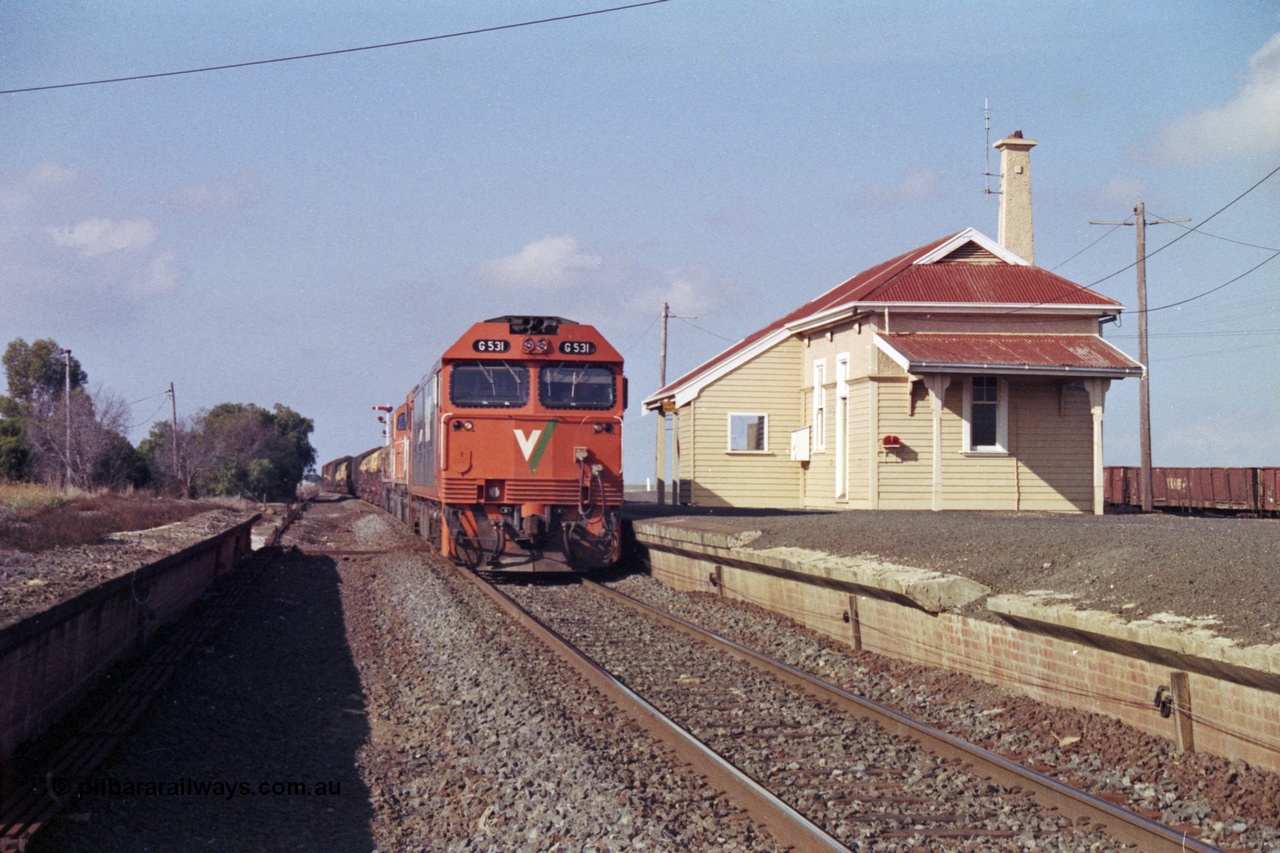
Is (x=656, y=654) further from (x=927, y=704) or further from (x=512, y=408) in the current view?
(x=512, y=408)

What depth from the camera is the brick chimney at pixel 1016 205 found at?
24.3 metres

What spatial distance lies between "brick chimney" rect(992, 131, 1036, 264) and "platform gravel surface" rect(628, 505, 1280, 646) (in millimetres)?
13380

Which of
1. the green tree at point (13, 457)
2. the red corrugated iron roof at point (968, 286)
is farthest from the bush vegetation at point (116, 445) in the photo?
the red corrugated iron roof at point (968, 286)

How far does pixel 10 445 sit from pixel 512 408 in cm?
→ 3226

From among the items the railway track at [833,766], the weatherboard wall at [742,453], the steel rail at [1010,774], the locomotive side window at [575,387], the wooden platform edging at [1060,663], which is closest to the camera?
the steel rail at [1010,774]

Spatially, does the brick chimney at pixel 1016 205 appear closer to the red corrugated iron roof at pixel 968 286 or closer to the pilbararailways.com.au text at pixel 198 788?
the red corrugated iron roof at pixel 968 286

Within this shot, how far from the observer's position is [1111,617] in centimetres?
633

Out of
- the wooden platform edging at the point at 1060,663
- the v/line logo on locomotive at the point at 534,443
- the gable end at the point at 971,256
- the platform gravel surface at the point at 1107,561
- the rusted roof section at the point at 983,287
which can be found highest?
the gable end at the point at 971,256

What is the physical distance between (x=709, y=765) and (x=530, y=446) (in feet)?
31.1

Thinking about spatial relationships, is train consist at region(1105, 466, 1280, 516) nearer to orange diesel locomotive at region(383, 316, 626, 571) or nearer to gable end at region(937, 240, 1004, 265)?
gable end at region(937, 240, 1004, 265)

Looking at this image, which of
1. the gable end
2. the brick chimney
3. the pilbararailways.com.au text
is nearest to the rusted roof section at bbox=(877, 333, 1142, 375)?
the gable end

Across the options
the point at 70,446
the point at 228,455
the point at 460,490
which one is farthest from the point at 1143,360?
the point at 228,455

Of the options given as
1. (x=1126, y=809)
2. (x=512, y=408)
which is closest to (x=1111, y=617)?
(x=1126, y=809)

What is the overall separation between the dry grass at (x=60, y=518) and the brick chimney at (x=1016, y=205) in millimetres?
18803
